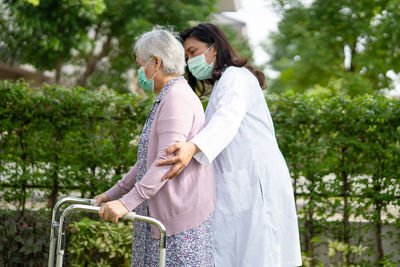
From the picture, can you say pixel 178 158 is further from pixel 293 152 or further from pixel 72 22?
pixel 72 22

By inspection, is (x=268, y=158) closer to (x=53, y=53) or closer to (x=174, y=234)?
(x=174, y=234)

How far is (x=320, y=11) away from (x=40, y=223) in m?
11.3

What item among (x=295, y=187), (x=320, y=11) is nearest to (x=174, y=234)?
(x=295, y=187)

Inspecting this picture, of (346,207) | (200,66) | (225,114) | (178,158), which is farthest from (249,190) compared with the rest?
(346,207)

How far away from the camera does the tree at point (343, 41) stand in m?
12.1

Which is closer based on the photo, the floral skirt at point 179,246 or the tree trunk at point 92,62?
the floral skirt at point 179,246

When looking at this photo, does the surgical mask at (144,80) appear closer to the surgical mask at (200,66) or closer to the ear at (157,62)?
the ear at (157,62)

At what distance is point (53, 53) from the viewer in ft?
35.9

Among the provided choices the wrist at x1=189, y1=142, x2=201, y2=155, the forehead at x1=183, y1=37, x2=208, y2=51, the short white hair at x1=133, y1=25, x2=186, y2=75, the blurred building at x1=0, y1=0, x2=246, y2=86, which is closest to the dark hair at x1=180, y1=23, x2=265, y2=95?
the forehead at x1=183, y1=37, x2=208, y2=51

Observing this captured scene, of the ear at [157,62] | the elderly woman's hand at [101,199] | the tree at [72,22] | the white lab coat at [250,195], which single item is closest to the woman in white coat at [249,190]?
the white lab coat at [250,195]

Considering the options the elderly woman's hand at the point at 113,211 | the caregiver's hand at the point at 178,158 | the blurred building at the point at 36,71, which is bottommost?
the elderly woman's hand at the point at 113,211

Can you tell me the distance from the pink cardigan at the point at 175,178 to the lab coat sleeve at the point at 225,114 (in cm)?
7

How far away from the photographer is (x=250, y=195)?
2352mm

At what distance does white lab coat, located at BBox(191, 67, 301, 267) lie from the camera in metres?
2.33
